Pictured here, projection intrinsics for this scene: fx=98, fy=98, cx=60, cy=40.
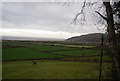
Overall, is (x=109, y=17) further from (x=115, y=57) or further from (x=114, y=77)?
(x=114, y=77)

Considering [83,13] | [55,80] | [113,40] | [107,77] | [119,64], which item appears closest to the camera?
[113,40]

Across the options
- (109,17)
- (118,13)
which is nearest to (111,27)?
(109,17)

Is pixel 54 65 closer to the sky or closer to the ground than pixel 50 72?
closer to the ground

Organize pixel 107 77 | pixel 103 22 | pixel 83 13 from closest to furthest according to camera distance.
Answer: pixel 83 13 → pixel 107 77 → pixel 103 22

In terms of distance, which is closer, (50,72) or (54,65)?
(50,72)

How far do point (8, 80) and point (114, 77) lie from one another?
5537mm

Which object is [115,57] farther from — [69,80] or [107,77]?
[69,80]

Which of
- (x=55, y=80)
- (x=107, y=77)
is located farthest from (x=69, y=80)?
(x=107, y=77)

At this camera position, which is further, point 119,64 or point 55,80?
point 55,80

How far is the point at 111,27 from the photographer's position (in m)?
3.11

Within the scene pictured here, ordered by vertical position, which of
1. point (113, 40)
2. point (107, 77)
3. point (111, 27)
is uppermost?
point (111, 27)

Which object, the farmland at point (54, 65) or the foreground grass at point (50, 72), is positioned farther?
the farmland at point (54, 65)

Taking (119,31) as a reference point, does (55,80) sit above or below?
below

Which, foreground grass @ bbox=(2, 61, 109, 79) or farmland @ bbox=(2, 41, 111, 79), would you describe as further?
farmland @ bbox=(2, 41, 111, 79)
